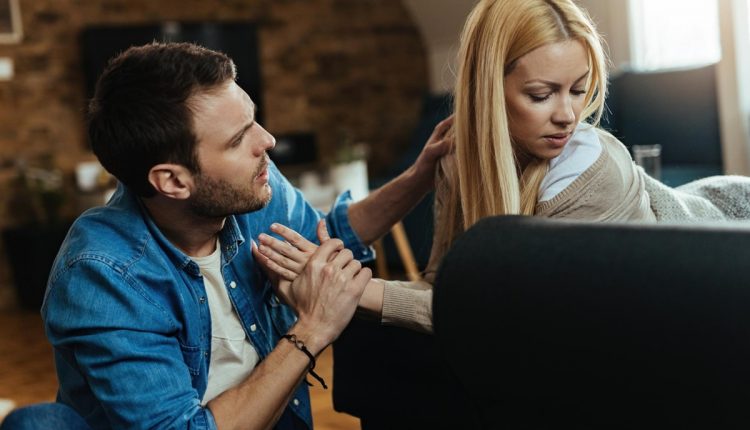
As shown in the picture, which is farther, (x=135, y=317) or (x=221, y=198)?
(x=221, y=198)

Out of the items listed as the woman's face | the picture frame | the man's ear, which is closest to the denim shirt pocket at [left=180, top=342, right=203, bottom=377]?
the man's ear

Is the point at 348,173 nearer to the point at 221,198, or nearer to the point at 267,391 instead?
the point at 221,198

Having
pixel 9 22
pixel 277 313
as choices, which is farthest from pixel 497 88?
pixel 9 22

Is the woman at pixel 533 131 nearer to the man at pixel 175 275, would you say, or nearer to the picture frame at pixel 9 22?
the man at pixel 175 275

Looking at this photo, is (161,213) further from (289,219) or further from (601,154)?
(601,154)

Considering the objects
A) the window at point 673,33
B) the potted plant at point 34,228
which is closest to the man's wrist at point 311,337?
the window at point 673,33

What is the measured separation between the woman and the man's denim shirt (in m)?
0.12

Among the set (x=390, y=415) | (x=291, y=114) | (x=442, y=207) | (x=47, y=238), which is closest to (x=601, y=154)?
(x=442, y=207)

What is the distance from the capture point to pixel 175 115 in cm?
144

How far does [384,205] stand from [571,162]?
49 centimetres

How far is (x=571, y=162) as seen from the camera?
5.27ft

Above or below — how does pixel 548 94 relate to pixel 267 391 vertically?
above

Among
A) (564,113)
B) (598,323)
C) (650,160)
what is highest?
(564,113)

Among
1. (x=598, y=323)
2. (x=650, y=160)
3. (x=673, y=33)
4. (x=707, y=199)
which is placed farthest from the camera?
(x=673, y=33)
